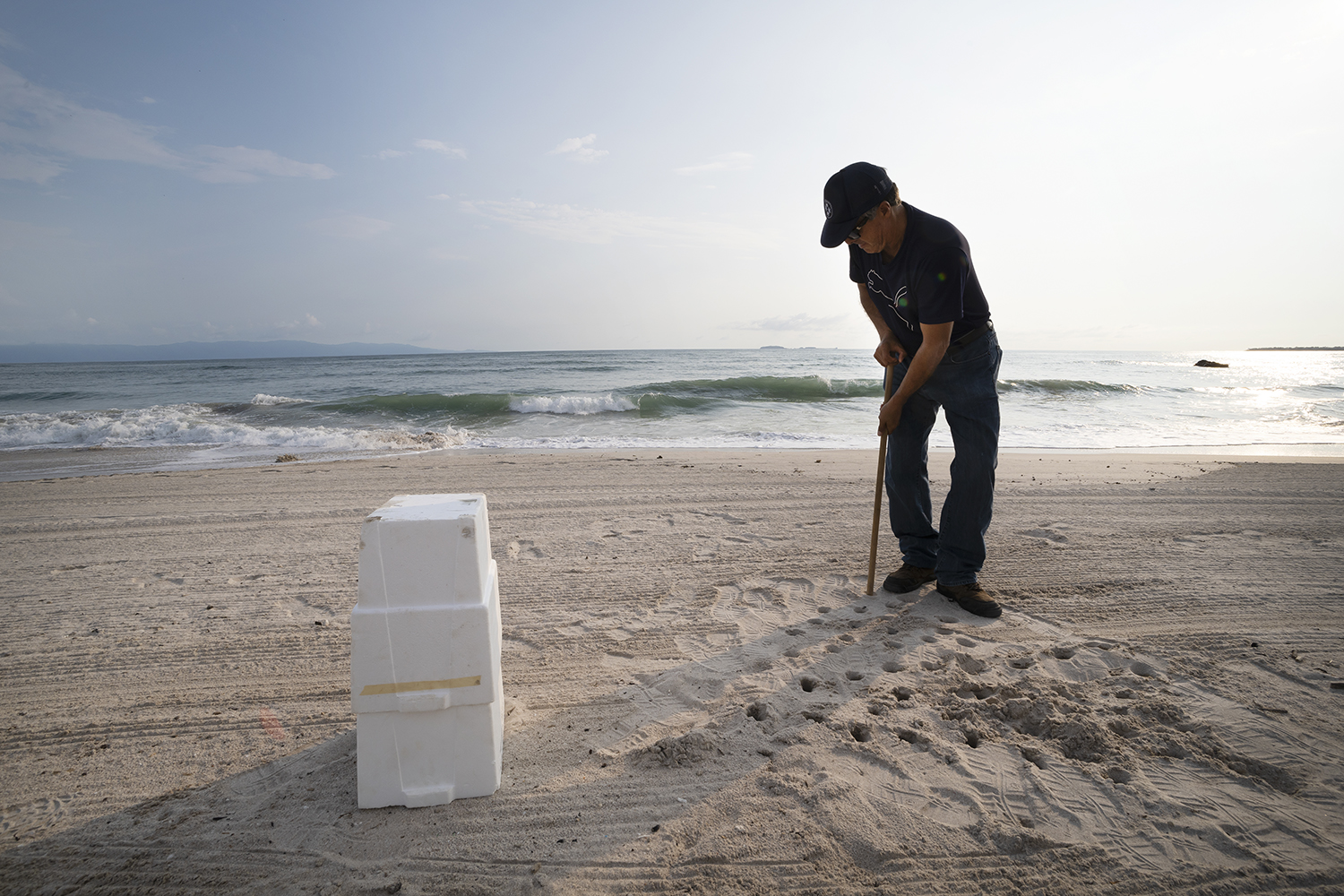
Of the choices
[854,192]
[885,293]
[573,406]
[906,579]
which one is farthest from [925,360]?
[573,406]

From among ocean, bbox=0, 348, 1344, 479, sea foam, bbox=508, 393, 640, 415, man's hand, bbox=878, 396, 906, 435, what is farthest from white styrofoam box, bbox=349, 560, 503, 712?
sea foam, bbox=508, 393, 640, 415

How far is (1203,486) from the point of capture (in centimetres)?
565

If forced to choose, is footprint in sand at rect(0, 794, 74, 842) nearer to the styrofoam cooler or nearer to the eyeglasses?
the styrofoam cooler

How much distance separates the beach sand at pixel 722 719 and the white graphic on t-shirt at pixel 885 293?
4.84ft

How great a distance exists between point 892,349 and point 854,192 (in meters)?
0.94

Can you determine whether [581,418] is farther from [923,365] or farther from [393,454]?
[923,365]

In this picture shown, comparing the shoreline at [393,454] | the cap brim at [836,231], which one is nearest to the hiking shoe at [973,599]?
the cap brim at [836,231]

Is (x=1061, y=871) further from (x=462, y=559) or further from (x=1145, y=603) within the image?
(x=1145, y=603)

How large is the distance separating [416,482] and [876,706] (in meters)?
5.30

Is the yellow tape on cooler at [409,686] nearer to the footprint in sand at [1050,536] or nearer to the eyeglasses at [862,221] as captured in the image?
the eyeglasses at [862,221]

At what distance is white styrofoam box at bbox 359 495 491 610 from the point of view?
1.59m

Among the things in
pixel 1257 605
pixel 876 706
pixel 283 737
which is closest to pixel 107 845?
pixel 283 737

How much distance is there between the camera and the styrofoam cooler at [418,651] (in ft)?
5.26

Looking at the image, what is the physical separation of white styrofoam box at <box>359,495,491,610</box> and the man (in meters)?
2.18
